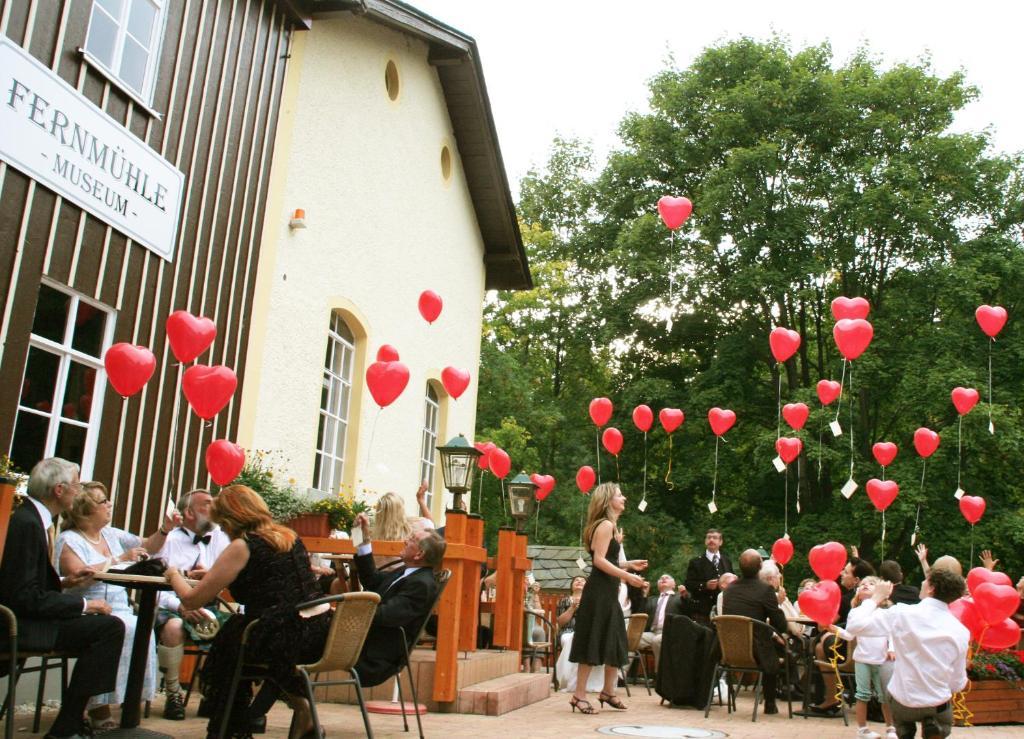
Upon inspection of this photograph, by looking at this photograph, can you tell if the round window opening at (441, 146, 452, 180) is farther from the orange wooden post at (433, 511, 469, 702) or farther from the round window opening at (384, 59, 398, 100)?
the orange wooden post at (433, 511, 469, 702)

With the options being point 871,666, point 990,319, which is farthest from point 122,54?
point 990,319

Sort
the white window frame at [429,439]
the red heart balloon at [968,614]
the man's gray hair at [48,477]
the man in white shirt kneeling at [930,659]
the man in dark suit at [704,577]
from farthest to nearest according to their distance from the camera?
the white window frame at [429,439]
the man in dark suit at [704,577]
the red heart balloon at [968,614]
the man in white shirt kneeling at [930,659]
the man's gray hair at [48,477]

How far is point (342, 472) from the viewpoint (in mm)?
11906

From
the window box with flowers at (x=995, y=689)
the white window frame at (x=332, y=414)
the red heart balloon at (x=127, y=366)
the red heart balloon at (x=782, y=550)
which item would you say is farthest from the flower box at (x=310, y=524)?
the red heart balloon at (x=782, y=550)

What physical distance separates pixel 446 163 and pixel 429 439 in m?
4.11

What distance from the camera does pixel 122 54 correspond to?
7551 mm

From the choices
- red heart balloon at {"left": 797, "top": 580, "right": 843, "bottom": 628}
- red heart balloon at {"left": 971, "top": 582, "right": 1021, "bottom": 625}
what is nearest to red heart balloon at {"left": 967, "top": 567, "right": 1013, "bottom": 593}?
red heart balloon at {"left": 971, "top": 582, "right": 1021, "bottom": 625}

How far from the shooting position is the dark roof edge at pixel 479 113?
1180 centimetres

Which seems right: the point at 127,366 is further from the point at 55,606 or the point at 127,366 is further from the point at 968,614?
the point at 968,614

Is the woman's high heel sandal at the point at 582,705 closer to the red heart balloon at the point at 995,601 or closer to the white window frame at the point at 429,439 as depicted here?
the red heart balloon at the point at 995,601

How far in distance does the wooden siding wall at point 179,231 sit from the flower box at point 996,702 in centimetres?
705

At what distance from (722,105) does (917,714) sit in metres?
19.1

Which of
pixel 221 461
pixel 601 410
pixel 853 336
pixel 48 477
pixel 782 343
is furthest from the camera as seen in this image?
pixel 601 410

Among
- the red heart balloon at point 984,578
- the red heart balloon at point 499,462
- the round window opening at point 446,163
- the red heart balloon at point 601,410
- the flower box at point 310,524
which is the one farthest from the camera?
the red heart balloon at point 601,410
